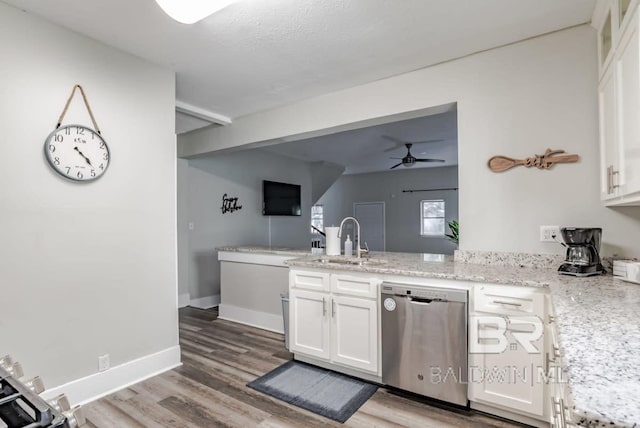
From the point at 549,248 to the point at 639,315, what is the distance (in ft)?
3.84

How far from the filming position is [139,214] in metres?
2.58

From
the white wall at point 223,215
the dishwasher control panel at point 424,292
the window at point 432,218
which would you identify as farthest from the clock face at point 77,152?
the window at point 432,218

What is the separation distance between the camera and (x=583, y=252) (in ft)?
6.54

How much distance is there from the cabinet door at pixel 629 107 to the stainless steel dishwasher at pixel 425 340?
1.00 m

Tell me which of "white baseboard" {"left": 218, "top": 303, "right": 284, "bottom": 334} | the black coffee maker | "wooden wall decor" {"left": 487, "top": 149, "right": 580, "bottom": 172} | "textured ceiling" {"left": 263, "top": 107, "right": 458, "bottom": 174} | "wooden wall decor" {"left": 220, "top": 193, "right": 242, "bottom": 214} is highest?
"textured ceiling" {"left": 263, "top": 107, "right": 458, "bottom": 174}

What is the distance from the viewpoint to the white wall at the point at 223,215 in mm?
4766

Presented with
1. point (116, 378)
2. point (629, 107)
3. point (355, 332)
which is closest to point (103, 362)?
point (116, 378)

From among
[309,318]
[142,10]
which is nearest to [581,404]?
[309,318]

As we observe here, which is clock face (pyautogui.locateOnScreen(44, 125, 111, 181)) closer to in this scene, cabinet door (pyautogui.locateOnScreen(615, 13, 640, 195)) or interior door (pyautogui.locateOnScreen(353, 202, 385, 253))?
cabinet door (pyautogui.locateOnScreen(615, 13, 640, 195))

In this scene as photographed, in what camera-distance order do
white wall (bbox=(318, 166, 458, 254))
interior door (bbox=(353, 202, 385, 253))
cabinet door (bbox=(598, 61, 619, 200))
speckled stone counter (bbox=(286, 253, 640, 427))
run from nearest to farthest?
speckled stone counter (bbox=(286, 253, 640, 427)), cabinet door (bbox=(598, 61, 619, 200)), white wall (bbox=(318, 166, 458, 254)), interior door (bbox=(353, 202, 385, 253))

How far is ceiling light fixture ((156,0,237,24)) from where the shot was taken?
155 cm

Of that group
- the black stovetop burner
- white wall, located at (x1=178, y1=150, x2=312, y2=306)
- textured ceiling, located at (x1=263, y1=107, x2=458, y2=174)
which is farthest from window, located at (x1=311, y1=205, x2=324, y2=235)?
the black stovetop burner

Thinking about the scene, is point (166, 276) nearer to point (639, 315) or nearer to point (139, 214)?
point (139, 214)

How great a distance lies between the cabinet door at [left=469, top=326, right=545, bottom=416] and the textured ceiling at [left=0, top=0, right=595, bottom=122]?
1.91 m
